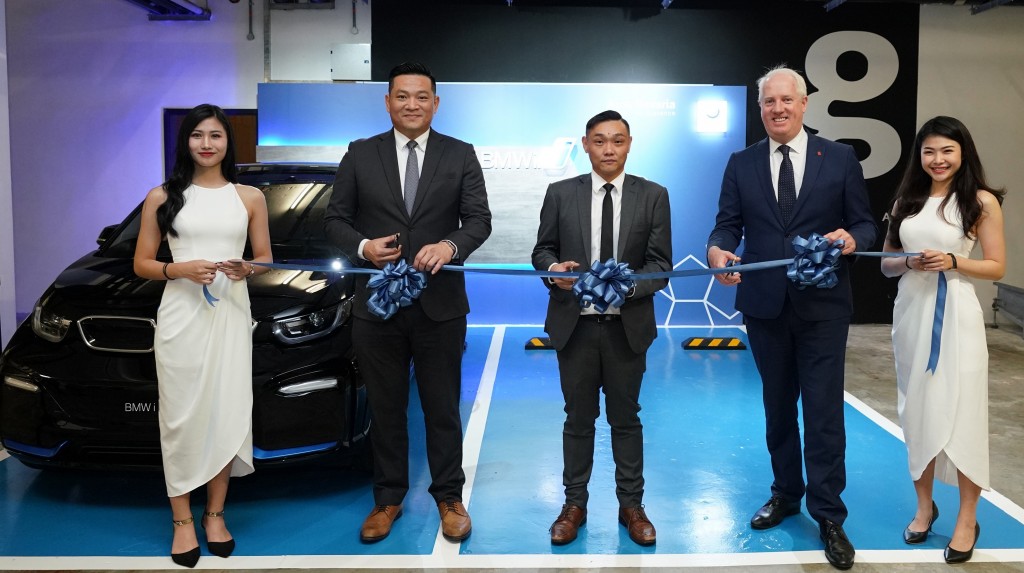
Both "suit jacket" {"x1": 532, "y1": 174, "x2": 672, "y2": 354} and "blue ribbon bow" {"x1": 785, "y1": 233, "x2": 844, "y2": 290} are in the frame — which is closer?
"blue ribbon bow" {"x1": 785, "y1": 233, "x2": 844, "y2": 290}

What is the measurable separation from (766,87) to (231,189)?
7.15 ft

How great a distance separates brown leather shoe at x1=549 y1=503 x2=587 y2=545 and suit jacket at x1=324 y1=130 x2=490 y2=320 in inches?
36.8

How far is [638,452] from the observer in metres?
3.42

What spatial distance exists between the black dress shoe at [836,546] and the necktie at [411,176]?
2093mm

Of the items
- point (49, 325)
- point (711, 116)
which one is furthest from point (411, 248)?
point (711, 116)

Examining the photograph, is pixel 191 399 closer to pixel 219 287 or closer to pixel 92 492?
pixel 219 287

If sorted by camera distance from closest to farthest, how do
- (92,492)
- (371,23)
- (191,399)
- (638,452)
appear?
(191,399)
(638,452)
(92,492)
(371,23)

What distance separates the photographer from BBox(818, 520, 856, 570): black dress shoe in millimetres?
3141

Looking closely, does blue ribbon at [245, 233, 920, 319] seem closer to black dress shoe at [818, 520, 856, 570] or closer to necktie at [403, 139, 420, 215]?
necktie at [403, 139, 420, 215]

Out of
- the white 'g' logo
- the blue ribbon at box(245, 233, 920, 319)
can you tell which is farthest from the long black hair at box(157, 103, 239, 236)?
the white 'g' logo

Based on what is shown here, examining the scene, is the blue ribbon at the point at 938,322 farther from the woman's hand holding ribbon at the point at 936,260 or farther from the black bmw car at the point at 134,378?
the black bmw car at the point at 134,378

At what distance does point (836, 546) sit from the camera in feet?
10.5

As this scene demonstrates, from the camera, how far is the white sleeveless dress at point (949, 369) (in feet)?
10.6

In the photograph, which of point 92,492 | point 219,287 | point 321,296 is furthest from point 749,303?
point 92,492
